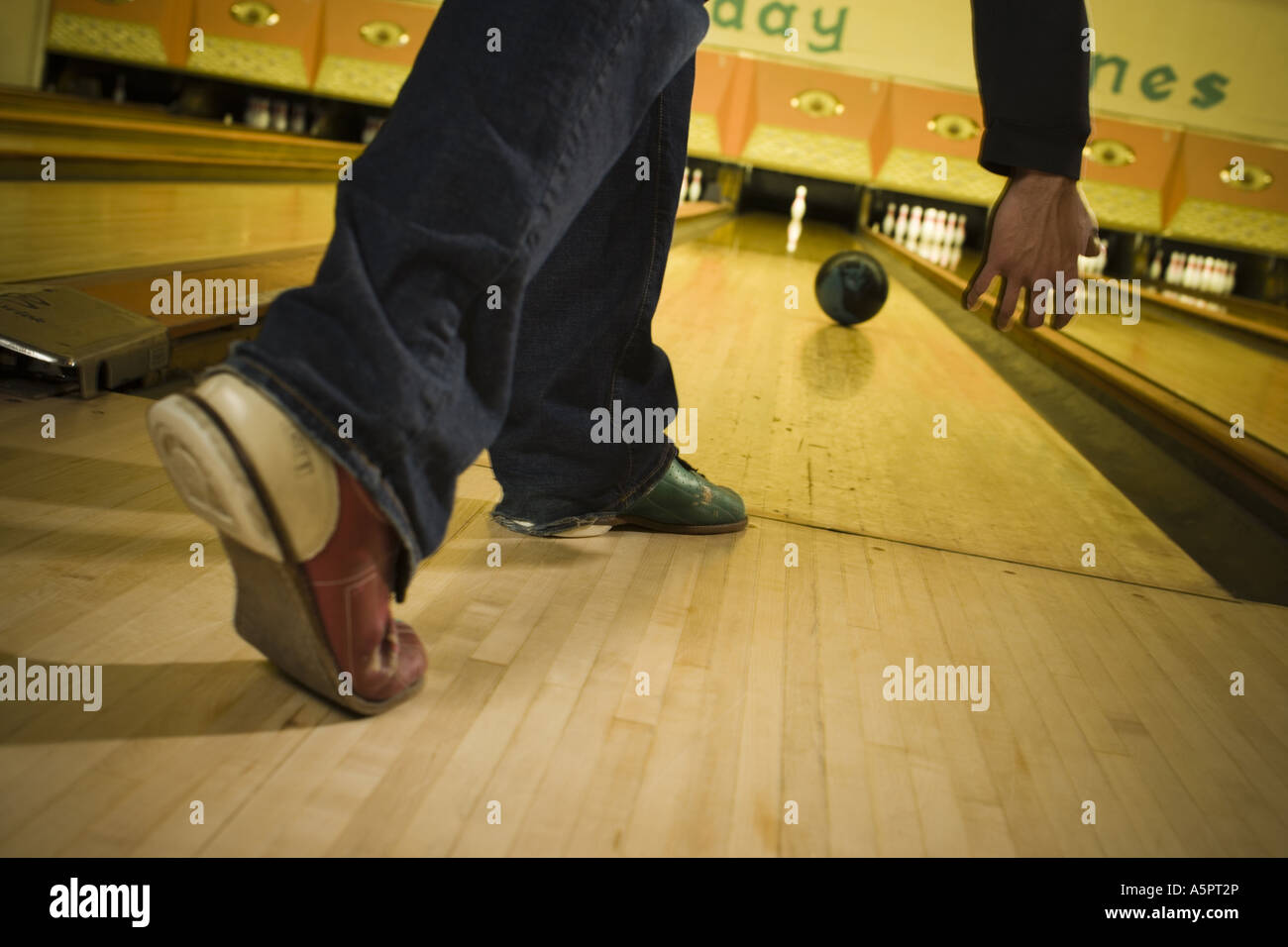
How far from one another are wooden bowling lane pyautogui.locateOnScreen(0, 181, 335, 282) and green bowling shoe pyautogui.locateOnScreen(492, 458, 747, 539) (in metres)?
0.93

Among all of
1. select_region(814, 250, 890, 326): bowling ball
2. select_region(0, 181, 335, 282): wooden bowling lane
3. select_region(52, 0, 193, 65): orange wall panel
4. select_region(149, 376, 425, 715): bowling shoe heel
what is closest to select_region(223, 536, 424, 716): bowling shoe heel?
select_region(149, 376, 425, 715): bowling shoe heel

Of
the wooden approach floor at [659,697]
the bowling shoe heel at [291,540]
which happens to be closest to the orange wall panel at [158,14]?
the wooden approach floor at [659,697]

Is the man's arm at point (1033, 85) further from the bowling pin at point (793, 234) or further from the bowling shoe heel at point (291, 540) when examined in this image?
the bowling pin at point (793, 234)

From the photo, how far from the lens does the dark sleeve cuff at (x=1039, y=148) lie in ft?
2.59

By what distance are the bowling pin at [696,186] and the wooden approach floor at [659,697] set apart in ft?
20.0

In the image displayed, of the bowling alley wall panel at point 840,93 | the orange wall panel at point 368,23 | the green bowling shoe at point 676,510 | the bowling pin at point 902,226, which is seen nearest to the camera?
the green bowling shoe at point 676,510

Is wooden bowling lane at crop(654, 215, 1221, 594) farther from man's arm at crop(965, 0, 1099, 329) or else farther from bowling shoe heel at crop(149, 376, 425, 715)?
bowling shoe heel at crop(149, 376, 425, 715)

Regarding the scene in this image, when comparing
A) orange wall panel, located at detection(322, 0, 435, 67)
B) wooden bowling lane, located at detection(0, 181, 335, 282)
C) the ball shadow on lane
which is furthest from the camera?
orange wall panel, located at detection(322, 0, 435, 67)

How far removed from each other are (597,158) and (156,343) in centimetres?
90

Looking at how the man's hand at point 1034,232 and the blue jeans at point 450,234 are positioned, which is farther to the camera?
the man's hand at point 1034,232

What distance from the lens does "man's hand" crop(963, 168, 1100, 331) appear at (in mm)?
800

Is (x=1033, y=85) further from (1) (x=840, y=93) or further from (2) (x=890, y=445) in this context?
(1) (x=840, y=93)

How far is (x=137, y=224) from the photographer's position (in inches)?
87.7
